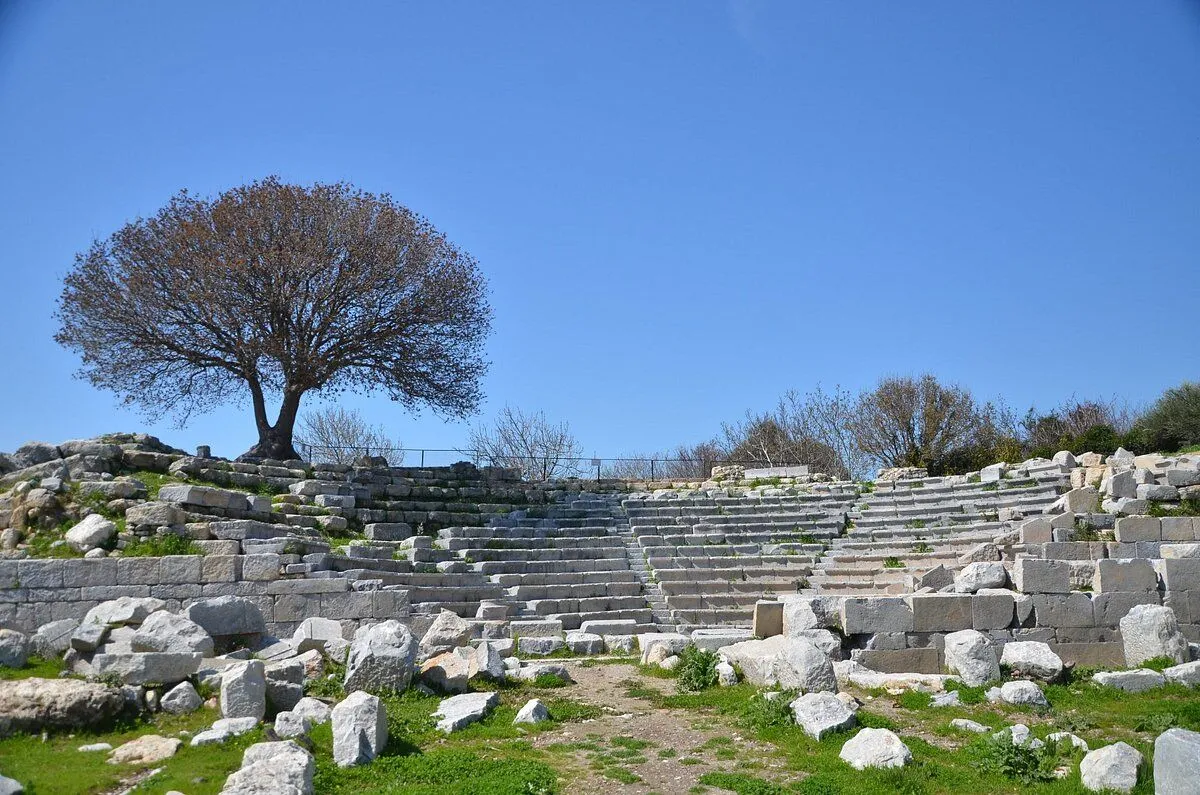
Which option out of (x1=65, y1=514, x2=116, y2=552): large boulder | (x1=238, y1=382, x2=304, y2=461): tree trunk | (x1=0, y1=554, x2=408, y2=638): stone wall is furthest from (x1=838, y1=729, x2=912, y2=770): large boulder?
(x1=238, y1=382, x2=304, y2=461): tree trunk

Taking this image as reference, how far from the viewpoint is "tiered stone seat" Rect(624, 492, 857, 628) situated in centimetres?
1947

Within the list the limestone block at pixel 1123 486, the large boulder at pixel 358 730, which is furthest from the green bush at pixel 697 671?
the limestone block at pixel 1123 486

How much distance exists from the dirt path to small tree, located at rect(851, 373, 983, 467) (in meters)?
28.0

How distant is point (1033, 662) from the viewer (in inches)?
465

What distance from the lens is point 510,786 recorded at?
771 cm

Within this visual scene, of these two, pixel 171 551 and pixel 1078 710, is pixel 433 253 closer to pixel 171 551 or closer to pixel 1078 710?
pixel 171 551

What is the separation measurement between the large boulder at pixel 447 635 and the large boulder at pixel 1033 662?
7091 mm

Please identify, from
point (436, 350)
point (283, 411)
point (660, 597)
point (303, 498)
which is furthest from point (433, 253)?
point (660, 597)

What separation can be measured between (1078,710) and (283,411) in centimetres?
2091

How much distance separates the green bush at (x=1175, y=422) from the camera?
97.1 ft

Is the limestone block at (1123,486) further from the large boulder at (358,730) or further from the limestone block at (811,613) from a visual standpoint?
the large boulder at (358,730)

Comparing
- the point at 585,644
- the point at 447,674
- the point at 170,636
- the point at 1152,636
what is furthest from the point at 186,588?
the point at 1152,636

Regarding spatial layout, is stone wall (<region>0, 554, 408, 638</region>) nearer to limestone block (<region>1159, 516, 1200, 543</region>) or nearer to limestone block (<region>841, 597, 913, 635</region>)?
limestone block (<region>841, 597, 913, 635</region>)

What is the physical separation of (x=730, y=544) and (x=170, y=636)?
14.4 metres
